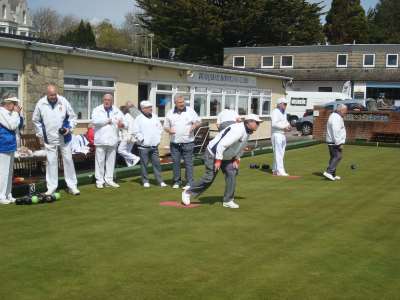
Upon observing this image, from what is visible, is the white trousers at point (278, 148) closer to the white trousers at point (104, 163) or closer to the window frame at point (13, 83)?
the white trousers at point (104, 163)

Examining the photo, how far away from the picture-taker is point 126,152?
13211 mm

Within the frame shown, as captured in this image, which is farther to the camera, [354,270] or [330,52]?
[330,52]

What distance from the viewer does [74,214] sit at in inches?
314

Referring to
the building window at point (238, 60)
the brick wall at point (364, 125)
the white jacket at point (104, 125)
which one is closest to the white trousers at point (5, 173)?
the white jacket at point (104, 125)

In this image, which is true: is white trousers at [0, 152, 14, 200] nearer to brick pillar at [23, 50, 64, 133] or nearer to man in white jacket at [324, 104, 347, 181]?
brick pillar at [23, 50, 64, 133]

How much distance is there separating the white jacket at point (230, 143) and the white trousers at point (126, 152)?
16.6 feet

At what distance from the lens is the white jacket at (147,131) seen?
34.5 feet

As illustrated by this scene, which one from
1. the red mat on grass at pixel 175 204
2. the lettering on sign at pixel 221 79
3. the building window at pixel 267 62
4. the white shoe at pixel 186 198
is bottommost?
the red mat on grass at pixel 175 204

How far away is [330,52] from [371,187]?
3541 centimetres

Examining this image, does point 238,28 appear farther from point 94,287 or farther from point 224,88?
point 94,287

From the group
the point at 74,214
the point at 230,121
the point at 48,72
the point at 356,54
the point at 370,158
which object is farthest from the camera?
the point at 356,54

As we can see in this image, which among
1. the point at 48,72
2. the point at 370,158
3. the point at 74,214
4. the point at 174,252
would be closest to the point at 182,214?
the point at 74,214

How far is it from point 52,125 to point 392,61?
1538 inches

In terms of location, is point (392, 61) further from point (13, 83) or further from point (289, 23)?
point (13, 83)
